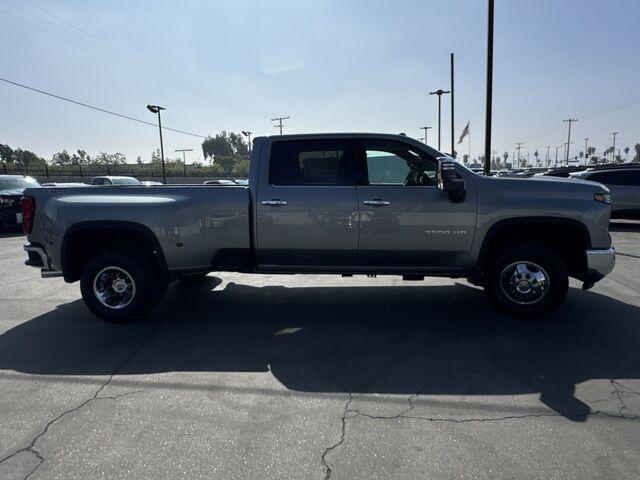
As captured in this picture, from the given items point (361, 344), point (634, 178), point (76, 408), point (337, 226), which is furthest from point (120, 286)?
point (634, 178)

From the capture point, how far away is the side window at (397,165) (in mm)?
4793

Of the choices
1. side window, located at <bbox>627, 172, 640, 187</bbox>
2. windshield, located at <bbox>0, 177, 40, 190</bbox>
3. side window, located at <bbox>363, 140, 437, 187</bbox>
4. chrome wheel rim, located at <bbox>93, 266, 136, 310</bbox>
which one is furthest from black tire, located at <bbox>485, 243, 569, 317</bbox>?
windshield, located at <bbox>0, 177, 40, 190</bbox>

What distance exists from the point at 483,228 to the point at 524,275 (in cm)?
71

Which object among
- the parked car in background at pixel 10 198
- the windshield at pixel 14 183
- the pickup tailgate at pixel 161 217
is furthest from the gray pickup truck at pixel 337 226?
the windshield at pixel 14 183

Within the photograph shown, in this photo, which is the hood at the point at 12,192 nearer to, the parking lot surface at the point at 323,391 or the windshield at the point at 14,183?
the windshield at the point at 14,183

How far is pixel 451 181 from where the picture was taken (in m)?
4.38

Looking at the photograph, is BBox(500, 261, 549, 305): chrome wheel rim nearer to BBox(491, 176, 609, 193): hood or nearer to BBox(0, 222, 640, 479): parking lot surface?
BBox(0, 222, 640, 479): parking lot surface

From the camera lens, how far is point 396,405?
3.05 m

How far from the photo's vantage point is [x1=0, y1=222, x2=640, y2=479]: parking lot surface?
2463mm

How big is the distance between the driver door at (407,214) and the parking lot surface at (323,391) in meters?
0.75

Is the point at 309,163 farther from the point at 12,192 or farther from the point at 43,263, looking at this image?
the point at 12,192

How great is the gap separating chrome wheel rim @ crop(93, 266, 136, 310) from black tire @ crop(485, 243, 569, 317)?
4.12 metres

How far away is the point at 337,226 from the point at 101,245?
2.83 metres

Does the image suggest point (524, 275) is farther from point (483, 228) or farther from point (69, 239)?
point (69, 239)
